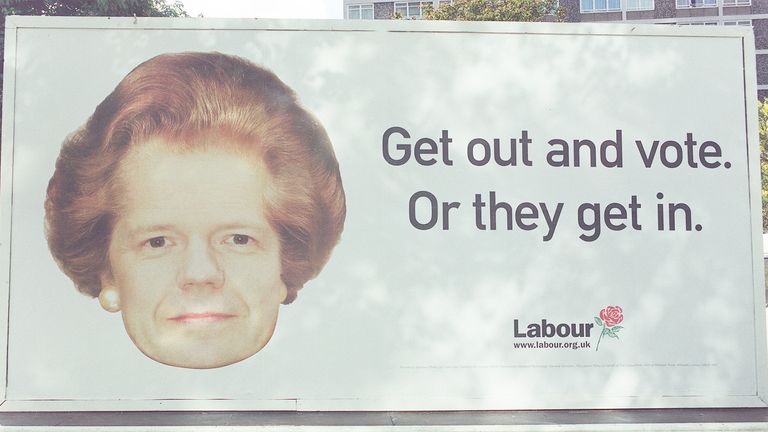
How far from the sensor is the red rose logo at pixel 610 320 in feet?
14.3

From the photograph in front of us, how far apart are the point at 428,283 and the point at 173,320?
1.65 m

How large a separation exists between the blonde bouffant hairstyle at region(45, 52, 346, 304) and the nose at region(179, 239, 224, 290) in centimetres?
43

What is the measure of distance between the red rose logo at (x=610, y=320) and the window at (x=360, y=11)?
101 feet

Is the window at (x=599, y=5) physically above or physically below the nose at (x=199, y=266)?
above

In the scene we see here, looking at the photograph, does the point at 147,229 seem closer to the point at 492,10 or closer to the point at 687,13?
the point at 492,10

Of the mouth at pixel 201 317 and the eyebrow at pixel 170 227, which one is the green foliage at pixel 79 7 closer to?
the eyebrow at pixel 170 227

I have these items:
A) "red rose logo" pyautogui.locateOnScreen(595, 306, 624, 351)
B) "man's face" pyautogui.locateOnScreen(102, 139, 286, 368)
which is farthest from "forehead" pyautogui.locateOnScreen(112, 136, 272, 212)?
"red rose logo" pyautogui.locateOnScreen(595, 306, 624, 351)

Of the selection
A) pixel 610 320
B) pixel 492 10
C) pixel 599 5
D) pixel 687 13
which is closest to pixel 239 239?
pixel 610 320

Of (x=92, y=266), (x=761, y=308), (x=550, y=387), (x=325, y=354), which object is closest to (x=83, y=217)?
(x=92, y=266)

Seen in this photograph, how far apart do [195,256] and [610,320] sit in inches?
107

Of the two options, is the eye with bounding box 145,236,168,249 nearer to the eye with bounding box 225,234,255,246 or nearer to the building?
the eye with bounding box 225,234,255,246

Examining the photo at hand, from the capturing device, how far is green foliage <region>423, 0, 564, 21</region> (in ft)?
61.4

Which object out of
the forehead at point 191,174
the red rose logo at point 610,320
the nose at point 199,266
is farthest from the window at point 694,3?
the nose at point 199,266

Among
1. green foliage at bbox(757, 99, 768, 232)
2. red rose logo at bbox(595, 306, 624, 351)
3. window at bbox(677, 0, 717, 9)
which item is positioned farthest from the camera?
window at bbox(677, 0, 717, 9)
